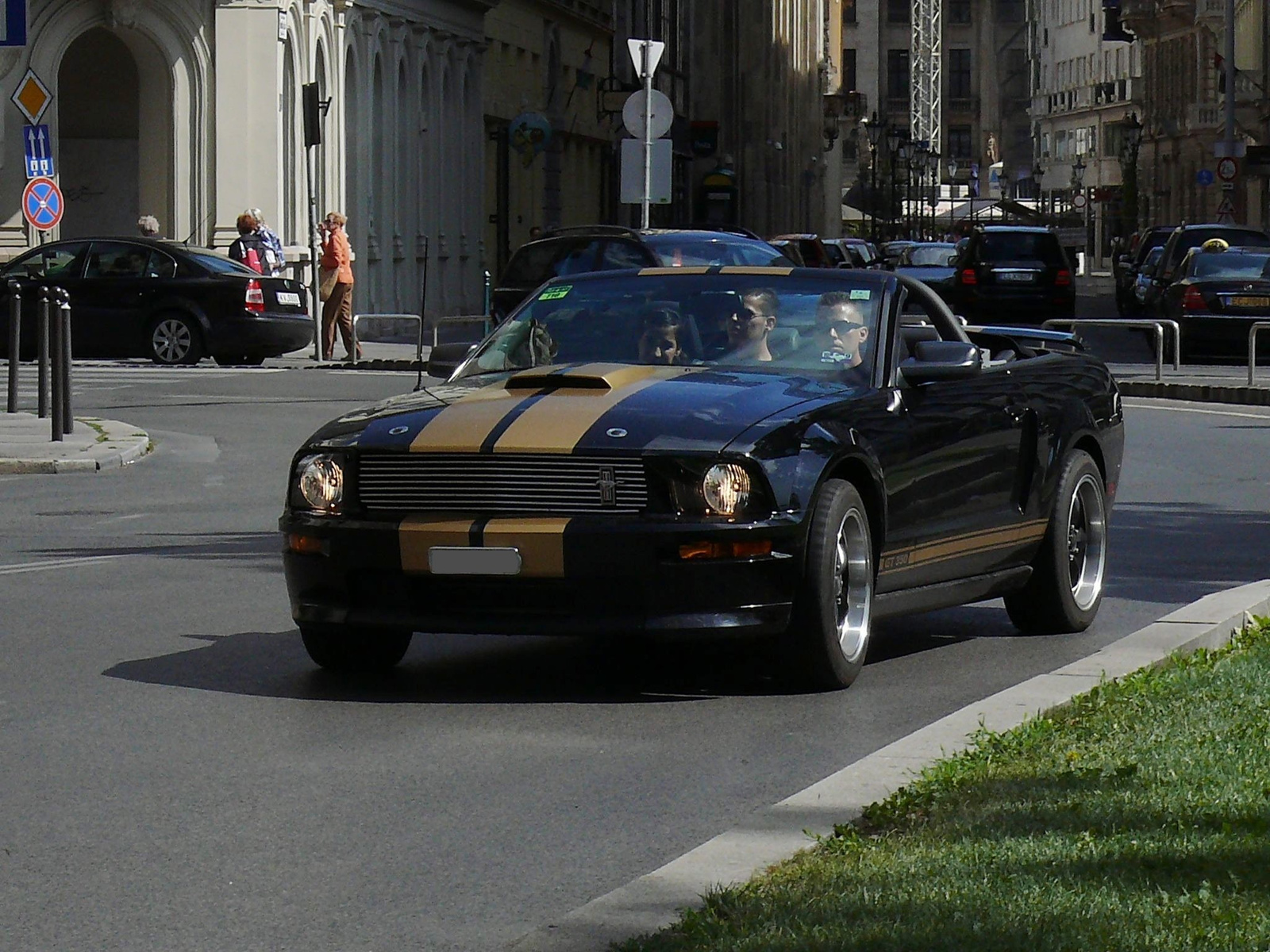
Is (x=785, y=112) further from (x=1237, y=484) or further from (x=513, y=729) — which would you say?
(x=513, y=729)

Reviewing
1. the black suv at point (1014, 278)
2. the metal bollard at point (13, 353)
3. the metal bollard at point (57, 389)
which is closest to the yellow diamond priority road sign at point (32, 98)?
the metal bollard at point (13, 353)

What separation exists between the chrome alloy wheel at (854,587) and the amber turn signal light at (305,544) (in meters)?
1.64

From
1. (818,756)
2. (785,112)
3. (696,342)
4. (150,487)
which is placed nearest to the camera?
(818,756)

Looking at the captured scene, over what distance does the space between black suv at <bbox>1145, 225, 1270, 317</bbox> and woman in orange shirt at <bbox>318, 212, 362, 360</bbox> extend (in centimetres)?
1397

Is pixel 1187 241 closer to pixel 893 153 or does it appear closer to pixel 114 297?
pixel 114 297

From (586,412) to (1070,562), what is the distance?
2.83 meters

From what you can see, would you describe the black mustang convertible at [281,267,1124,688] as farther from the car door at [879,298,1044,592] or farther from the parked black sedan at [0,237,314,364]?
the parked black sedan at [0,237,314,364]

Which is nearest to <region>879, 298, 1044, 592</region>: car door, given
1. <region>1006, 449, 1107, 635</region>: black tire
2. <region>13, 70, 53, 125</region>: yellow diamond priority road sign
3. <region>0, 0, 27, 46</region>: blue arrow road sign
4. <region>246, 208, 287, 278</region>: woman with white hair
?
<region>1006, 449, 1107, 635</region>: black tire

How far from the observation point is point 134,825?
675 cm

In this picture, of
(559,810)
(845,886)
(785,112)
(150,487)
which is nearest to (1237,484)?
(150,487)

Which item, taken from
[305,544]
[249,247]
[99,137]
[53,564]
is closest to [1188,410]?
[249,247]

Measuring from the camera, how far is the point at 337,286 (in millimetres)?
34500

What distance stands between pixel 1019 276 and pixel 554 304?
38501 millimetres

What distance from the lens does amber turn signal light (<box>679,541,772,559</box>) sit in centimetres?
858
